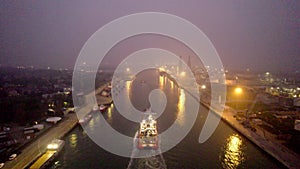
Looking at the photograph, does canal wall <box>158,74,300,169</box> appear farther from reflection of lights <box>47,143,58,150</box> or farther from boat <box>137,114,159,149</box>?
reflection of lights <box>47,143,58,150</box>

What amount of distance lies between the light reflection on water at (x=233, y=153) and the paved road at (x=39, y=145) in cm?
401

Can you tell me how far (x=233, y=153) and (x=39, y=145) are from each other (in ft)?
15.1

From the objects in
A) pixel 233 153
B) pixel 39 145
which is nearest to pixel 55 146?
pixel 39 145

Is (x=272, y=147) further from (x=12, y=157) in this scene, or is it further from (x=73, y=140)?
(x=12, y=157)

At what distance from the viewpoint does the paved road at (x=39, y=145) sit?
13.9ft

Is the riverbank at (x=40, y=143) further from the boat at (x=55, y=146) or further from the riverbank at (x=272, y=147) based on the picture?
the riverbank at (x=272, y=147)

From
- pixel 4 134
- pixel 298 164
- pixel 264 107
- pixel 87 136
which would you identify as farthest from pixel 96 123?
pixel 264 107

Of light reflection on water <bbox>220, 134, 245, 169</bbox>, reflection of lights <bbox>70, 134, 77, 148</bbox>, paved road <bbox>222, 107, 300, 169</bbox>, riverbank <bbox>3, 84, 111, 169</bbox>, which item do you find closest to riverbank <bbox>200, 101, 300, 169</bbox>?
paved road <bbox>222, 107, 300, 169</bbox>

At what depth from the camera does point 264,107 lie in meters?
9.83

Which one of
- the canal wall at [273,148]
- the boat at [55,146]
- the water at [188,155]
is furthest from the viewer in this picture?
the boat at [55,146]

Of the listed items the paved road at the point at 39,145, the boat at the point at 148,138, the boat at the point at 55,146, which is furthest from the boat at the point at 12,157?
the boat at the point at 148,138

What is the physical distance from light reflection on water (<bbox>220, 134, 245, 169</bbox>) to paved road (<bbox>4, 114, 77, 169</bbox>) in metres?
4.01

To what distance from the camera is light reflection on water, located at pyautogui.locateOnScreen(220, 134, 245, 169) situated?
4762 mm

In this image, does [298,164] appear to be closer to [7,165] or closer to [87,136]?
[87,136]
